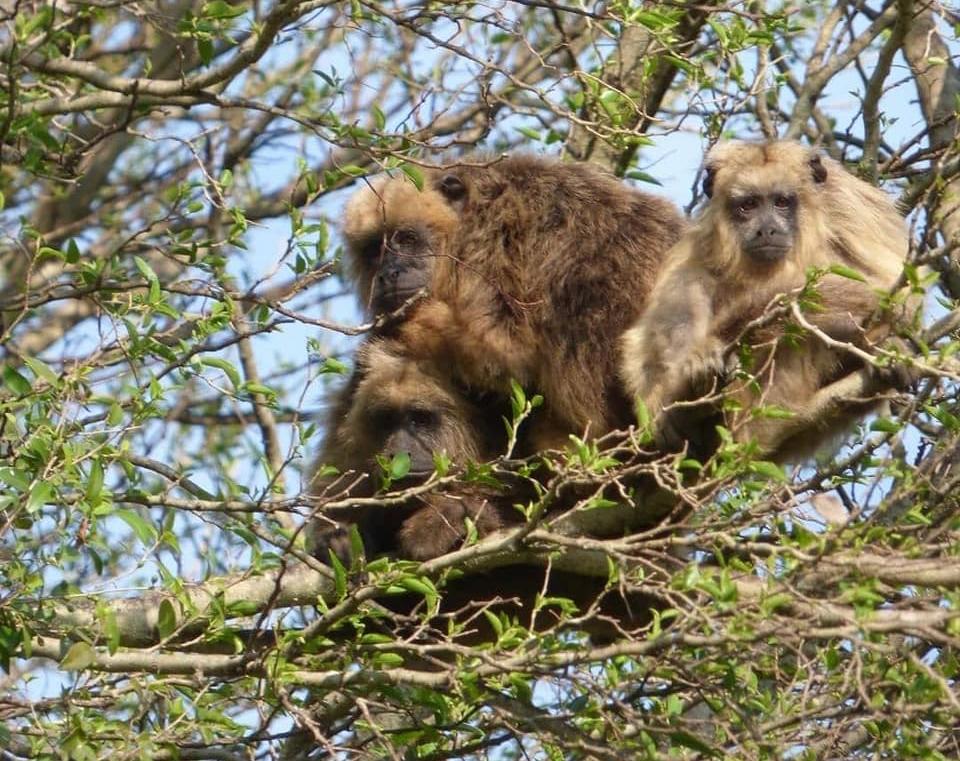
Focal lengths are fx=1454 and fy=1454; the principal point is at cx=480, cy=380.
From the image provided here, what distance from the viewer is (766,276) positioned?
251 inches

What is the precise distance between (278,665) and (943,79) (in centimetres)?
538

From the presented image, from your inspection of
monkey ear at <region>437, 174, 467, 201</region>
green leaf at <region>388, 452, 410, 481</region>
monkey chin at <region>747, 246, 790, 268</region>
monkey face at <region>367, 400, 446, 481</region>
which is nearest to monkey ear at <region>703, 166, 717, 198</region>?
monkey chin at <region>747, 246, 790, 268</region>

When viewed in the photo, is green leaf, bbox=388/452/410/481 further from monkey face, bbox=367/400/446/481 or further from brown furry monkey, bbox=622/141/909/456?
brown furry monkey, bbox=622/141/909/456

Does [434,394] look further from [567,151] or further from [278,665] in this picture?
[567,151]

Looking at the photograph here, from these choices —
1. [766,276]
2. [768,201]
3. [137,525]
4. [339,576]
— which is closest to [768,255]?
[766,276]

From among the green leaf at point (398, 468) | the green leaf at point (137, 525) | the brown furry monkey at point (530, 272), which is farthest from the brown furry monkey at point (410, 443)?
the green leaf at point (137, 525)

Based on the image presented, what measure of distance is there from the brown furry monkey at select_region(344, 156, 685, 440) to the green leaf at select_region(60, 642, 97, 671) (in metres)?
2.43

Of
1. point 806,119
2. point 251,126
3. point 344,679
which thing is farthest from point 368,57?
point 344,679

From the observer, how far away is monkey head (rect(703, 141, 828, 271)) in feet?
20.8

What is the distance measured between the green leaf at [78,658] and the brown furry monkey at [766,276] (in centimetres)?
252

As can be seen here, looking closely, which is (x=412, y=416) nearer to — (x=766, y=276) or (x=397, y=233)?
(x=397, y=233)

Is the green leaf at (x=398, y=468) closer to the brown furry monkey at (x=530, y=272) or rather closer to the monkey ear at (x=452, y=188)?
the brown furry monkey at (x=530, y=272)

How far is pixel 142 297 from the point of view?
5.88 m

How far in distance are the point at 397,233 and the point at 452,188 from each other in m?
0.39
